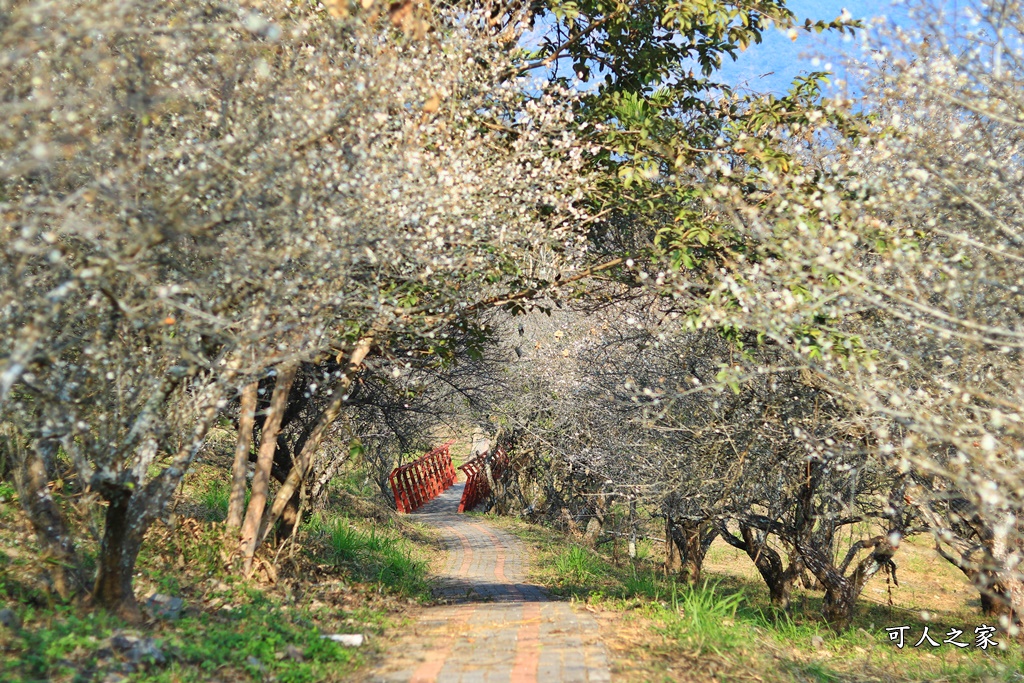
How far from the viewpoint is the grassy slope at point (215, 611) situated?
4.94m

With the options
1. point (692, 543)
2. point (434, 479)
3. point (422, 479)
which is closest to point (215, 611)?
point (692, 543)

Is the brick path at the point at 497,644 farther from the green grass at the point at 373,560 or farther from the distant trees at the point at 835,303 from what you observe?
the distant trees at the point at 835,303

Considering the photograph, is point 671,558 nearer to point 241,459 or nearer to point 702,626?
point 702,626

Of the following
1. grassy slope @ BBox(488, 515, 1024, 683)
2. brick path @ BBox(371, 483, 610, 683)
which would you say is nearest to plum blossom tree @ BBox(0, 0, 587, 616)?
brick path @ BBox(371, 483, 610, 683)

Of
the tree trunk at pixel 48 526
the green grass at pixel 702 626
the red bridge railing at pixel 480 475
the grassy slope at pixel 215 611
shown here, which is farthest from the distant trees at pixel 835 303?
the red bridge railing at pixel 480 475

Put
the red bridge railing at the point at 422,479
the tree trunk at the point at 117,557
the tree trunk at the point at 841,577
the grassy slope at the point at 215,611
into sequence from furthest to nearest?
the red bridge railing at the point at 422,479 < the tree trunk at the point at 841,577 < the tree trunk at the point at 117,557 < the grassy slope at the point at 215,611

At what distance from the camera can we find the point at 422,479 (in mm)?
25422

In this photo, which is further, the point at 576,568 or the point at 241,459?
the point at 576,568

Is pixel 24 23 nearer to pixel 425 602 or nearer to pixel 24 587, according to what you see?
pixel 24 587

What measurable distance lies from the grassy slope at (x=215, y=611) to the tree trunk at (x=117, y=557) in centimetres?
14

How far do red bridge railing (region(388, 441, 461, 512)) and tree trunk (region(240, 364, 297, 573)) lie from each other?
13.4m

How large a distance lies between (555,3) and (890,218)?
158 inches

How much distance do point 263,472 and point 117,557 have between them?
8.59 ft

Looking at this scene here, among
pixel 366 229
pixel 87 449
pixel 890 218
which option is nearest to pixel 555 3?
pixel 366 229
